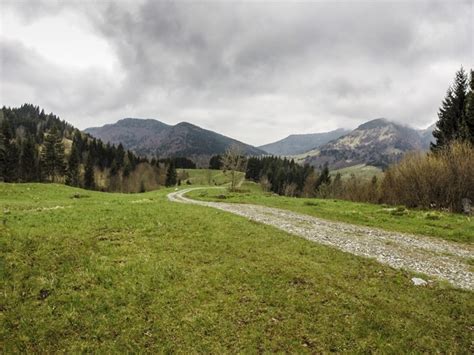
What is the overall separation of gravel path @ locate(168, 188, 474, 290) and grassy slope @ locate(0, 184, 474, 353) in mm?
1752

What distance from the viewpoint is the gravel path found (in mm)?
14511

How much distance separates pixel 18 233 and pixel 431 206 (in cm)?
4280

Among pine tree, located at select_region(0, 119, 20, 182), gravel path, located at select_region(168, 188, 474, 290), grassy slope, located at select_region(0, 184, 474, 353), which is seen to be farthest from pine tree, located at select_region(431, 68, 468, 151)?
pine tree, located at select_region(0, 119, 20, 182)

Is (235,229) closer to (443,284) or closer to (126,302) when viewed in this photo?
(126,302)

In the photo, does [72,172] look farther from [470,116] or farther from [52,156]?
[470,116]

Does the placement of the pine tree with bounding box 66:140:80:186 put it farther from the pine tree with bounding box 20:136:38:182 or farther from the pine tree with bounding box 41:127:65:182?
the pine tree with bounding box 20:136:38:182

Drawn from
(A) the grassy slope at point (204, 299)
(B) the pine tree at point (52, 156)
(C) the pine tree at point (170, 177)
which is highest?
(B) the pine tree at point (52, 156)

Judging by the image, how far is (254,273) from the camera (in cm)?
1304

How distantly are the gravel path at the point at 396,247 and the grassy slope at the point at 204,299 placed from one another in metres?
1.75

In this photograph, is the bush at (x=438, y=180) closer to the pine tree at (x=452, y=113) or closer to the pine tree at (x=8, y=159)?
the pine tree at (x=452, y=113)

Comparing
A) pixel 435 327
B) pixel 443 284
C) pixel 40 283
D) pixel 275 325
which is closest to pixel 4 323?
pixel 40 283

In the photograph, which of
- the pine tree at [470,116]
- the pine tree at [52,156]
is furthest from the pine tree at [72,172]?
the pine tree at [470,116]

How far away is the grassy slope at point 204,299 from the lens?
907 cm

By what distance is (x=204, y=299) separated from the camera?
11094mm
